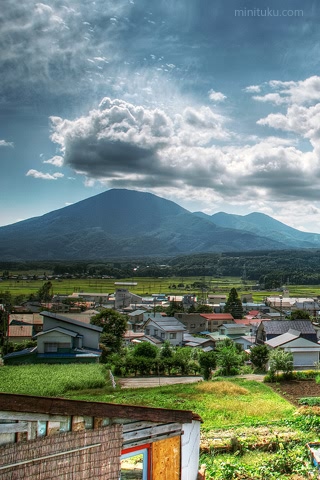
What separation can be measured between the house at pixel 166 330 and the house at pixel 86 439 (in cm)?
3086

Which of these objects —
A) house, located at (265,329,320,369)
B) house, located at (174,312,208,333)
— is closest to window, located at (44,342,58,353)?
house, located at (265,329,320,369)

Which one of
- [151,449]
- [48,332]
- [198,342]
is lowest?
[198,342]

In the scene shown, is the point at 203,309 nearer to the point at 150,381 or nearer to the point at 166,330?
the point at 166,330

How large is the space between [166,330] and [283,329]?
10.4 m

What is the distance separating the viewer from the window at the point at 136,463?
4507mm

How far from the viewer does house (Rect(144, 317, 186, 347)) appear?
3612 cm

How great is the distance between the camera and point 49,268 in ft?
403

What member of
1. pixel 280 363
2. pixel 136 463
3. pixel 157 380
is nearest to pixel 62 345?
pixel 157 380

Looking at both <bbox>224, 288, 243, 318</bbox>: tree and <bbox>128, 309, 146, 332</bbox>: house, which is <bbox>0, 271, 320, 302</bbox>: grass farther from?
<bbox>128, 309, 146, 332</bbox>: house

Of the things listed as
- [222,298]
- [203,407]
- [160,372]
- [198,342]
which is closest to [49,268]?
[222,298]

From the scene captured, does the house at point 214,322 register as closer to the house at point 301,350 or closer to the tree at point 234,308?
the tree at point 234,308

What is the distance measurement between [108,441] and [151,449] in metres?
0.68

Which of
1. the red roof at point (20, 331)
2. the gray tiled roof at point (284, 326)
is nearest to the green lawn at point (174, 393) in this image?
the gray tiled roof at point (284, 326)

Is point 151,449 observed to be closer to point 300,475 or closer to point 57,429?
point 57,429
